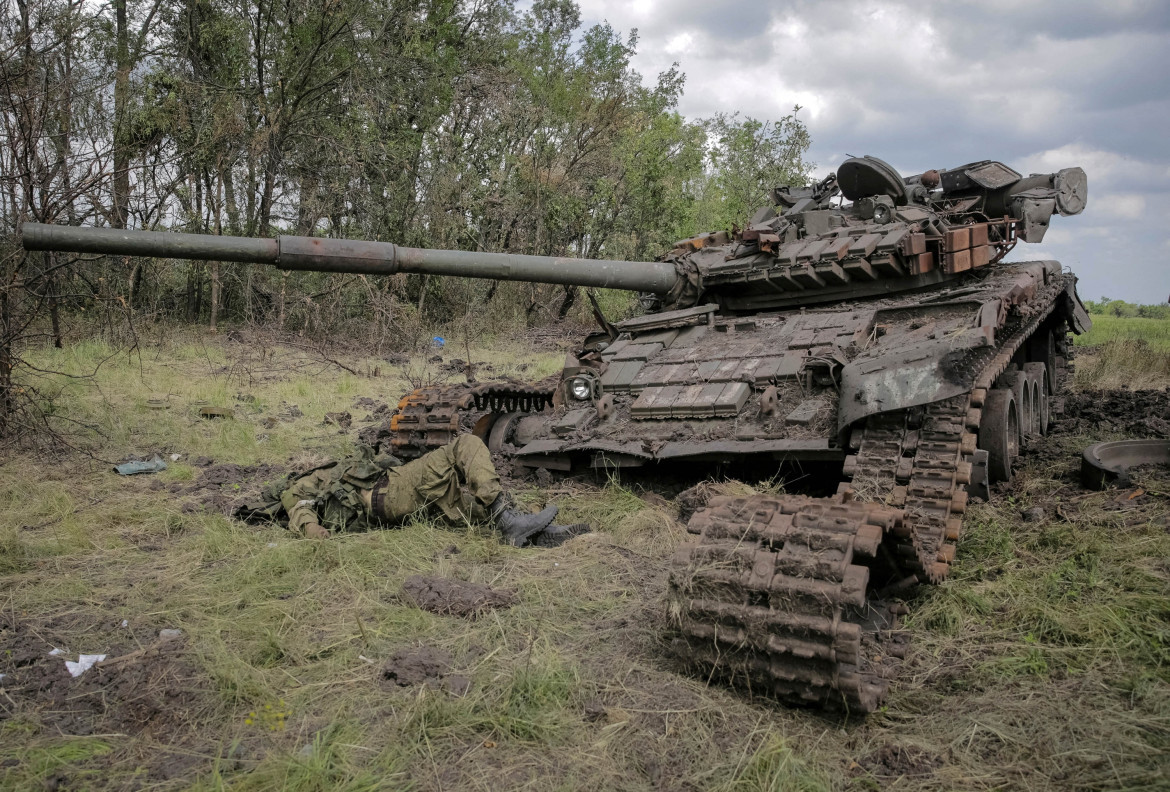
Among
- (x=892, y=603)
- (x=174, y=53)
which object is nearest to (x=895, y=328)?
(x=892, y=603)

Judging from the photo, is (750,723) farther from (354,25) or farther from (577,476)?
(354,25)

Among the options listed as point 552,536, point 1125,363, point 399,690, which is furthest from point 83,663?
point 1125,363

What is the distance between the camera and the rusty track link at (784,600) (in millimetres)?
3283

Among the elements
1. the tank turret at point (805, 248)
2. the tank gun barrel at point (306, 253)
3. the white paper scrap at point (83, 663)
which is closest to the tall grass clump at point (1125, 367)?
the tank turret at point (805, 248)

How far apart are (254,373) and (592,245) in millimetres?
10803

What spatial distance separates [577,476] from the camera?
7137mm

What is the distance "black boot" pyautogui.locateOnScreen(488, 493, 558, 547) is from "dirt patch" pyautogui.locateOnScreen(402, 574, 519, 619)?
2.82 ft

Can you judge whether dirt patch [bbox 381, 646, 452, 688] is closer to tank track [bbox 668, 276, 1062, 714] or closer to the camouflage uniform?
tank track [bbox 668, 276, 1062, 714]

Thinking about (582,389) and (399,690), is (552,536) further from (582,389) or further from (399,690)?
(399,690)

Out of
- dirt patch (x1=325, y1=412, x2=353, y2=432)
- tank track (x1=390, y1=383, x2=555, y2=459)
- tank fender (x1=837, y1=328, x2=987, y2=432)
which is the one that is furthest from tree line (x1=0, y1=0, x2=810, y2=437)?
tank fender (x1=837, y1=328, x2=987, y2=432)

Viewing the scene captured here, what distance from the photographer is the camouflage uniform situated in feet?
19.5

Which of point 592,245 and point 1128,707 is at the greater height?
point 592,245

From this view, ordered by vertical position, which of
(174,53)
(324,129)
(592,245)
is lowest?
(592,245)

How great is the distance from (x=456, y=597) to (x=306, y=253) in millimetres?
2886
